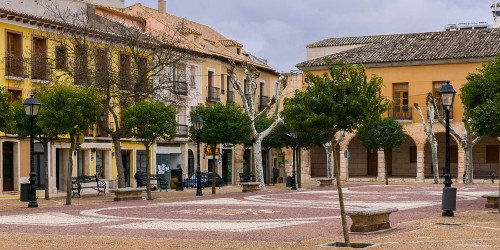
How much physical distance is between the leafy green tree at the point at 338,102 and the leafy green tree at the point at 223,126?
88.3 ft

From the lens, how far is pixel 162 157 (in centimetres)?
5644

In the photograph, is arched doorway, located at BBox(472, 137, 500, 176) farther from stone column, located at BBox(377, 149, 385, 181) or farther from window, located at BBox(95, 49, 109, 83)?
window, located at BBox(95, 49, 109, 83)

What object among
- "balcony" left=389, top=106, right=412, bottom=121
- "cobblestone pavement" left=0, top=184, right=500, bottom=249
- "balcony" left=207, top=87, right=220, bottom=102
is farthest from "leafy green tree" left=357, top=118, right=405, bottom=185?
"cobblestone pavement" left=0, top=184, right=500, bottom=249

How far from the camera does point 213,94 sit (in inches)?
2419

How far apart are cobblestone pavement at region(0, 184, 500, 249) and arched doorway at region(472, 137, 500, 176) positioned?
103 ft

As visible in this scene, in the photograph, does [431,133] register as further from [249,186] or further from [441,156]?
[249,186]

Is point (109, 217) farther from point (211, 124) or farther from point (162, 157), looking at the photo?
point (162, 157)

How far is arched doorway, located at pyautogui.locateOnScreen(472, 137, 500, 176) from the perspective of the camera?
A: 6147cm

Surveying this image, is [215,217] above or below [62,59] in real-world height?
below

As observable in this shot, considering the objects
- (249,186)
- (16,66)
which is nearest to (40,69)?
(16,66)

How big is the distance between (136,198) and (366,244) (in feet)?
64.0

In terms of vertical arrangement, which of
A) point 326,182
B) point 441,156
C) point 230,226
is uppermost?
point 441,156

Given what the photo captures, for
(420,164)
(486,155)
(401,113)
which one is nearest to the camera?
(420,164)

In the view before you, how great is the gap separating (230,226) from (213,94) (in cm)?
4125
